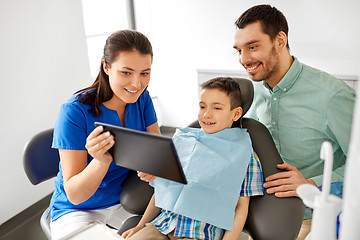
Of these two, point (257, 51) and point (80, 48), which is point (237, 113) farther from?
point (80, 48)

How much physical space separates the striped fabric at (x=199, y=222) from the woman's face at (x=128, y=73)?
1.77 ft

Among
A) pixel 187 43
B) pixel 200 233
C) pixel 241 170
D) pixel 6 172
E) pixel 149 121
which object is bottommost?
pixel 6 172

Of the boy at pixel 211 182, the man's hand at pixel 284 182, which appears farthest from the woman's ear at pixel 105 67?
the man's hand at pixel 284 182

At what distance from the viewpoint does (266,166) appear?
120 cm

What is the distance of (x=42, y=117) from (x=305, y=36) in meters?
2.42

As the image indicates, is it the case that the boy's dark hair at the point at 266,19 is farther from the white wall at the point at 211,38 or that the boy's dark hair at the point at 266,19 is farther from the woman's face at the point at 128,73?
the white wall at the point at 211,38

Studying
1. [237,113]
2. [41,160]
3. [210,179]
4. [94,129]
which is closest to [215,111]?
[237,113]

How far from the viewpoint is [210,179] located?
1181 mm

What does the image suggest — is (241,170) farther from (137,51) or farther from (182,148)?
(137,51)

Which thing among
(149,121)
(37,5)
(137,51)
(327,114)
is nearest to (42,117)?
(37,5)

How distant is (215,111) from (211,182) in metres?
0.31

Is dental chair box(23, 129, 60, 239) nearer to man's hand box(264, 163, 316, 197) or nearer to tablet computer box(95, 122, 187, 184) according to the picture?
tablet computer box(95, 122, 187, 184)

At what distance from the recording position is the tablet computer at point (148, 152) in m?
0.79

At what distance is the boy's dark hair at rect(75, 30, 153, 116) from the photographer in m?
1.24
